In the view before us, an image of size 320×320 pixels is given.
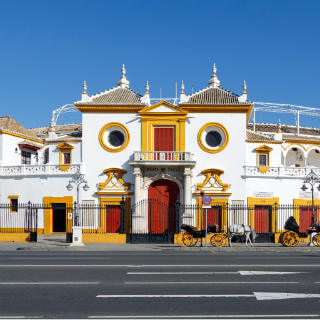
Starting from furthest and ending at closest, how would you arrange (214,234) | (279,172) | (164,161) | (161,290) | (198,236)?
(279,172) < (164,161) < (198,236) < (214,234) < (161,290)

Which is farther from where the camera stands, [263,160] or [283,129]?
[283,129]

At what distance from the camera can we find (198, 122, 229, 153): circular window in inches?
1473

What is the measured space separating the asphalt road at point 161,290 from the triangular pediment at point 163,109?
2217 cm

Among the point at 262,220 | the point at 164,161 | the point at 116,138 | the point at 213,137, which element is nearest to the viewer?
the point at 164,161

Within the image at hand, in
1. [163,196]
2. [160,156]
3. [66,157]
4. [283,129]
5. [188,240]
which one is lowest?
[188,240]

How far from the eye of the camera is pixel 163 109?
37.5 m

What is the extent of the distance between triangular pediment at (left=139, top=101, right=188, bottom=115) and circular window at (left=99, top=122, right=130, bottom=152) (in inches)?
79.0

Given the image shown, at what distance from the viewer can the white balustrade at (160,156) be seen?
3628cm

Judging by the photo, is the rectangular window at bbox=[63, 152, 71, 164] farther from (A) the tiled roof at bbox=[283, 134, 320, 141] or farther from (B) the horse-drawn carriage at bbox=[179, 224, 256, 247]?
(A) the tiled roof at bbox=[283, 134, 320, 141]

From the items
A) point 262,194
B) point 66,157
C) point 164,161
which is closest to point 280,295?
point 164,161

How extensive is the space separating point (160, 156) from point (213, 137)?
4398mm

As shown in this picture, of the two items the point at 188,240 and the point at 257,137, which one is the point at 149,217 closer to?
the point at 188,240

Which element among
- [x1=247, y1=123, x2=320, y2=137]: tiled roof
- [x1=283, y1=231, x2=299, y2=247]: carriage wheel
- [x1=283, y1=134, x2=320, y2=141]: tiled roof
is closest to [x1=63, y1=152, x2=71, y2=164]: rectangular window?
[x1=283, y1=231, x2=299, y2=247]: carriage wheel

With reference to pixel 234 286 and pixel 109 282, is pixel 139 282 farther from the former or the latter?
pixel 234 286
